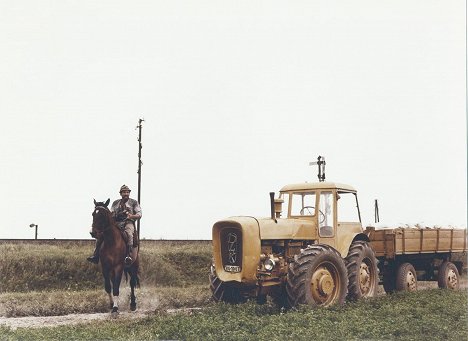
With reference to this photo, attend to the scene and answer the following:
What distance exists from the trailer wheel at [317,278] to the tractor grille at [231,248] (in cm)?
112

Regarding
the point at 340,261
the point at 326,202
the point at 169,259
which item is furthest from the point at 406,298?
the point at 169,259

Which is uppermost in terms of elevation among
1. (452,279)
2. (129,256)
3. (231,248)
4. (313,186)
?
(313,186)

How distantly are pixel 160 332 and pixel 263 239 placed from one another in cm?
333

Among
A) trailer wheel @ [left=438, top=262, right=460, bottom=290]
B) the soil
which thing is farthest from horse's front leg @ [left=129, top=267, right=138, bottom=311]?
trailer wheel @ [left=438, top=262, right=460, bottom=290]

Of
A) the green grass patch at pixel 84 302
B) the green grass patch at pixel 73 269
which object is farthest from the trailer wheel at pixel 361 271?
the green grass patch at pixel 73 269

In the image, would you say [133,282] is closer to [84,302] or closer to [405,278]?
[84,302]

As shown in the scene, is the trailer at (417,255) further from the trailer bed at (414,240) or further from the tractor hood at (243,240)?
the tractor hood at (243,240)

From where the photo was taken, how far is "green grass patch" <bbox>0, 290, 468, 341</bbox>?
8742mm

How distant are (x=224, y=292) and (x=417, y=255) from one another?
6.73m

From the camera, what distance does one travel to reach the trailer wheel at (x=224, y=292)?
12055 mm

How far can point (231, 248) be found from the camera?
11805 mm

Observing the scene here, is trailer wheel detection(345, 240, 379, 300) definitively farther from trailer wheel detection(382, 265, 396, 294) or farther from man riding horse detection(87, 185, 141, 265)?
man riding horse detection(87, 185, 141, 265)

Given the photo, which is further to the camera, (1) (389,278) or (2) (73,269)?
(2) (73,269)

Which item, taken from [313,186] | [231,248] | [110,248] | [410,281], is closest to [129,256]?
[110,248]
